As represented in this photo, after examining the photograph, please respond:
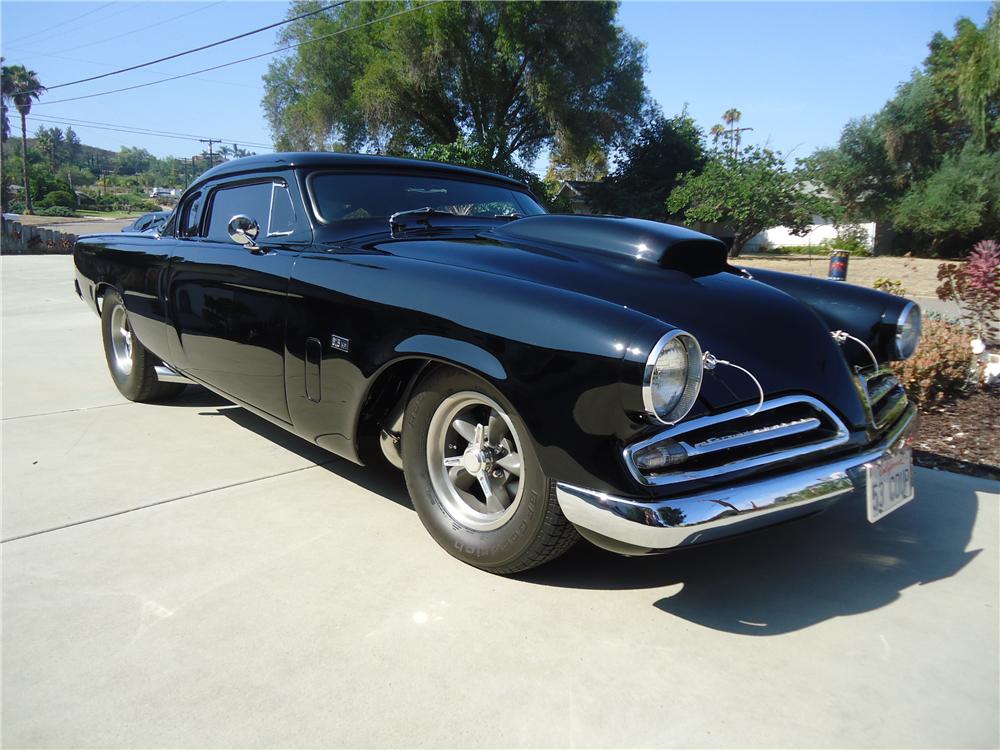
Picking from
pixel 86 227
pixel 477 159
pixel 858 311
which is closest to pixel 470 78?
pixel 477 159

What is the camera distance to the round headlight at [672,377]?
191 centimetres

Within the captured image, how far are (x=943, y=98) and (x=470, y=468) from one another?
33.8 m

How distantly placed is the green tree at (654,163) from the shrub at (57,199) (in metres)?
64.8

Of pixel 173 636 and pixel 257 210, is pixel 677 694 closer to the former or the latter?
pixel 173 636

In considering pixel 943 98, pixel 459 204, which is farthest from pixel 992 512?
pixel 943 98

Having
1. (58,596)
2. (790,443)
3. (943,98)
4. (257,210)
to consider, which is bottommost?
(58,596)

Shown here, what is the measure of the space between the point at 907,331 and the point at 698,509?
166cm

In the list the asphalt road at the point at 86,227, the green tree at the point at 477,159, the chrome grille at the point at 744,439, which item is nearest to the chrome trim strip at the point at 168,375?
the chrome grille at the point at 744,439

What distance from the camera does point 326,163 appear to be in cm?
336

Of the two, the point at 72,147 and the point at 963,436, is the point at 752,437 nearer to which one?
the point at 963,436

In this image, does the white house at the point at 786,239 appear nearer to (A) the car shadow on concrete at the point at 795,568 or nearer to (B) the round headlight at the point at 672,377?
(A) the car shadow on concrete at the point at 795,568

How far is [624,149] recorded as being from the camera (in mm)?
27938

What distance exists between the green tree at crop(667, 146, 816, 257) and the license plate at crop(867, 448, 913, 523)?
74.3ft

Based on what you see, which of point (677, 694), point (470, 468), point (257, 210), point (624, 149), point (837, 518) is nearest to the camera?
point (677, 694)
